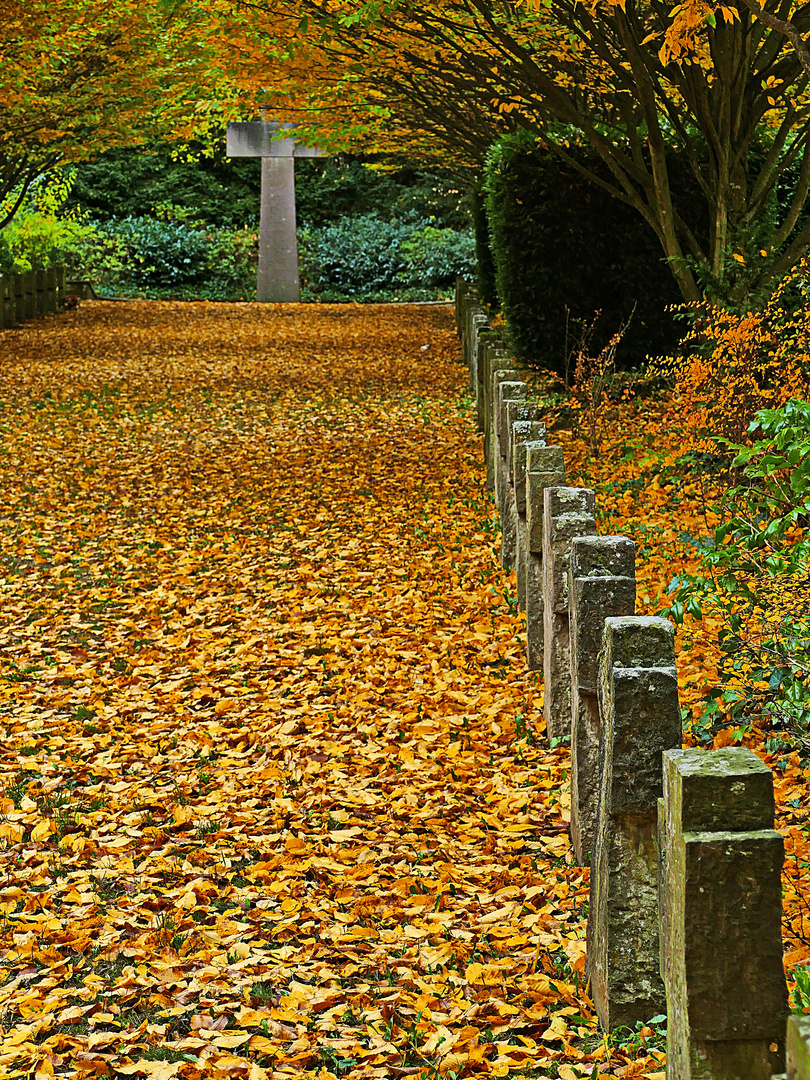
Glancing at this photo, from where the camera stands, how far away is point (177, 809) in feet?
15.9

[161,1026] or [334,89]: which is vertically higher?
[334,89]

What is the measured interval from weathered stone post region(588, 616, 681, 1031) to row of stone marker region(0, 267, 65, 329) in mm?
18662

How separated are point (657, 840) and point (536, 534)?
8.80 ft

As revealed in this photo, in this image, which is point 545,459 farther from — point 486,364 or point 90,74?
point 90,74

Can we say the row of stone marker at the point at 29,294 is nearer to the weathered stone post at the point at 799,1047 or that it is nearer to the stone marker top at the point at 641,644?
the stone marker top at the point at 641,644

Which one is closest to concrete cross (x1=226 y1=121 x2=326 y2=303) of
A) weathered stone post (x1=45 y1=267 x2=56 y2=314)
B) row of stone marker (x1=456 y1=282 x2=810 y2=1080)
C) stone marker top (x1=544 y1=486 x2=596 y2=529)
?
weathered stone post (x1=45 y1=267 x2=56 y2=314)

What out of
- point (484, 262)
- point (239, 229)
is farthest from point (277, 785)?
point (239, 229)

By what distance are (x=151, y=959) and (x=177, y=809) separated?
1068 millimetres

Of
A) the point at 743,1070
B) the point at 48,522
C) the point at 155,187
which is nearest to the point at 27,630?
the point at 48,522

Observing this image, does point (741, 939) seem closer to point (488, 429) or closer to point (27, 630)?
point (27, 630)

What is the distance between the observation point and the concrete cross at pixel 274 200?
25531 millimetres

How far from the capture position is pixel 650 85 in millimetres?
8328

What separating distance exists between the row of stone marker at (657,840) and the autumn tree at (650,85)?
313 centimetres

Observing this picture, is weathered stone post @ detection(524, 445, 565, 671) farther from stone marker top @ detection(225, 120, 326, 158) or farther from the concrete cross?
stone marker top @ detection(225, 120, 326, 158)
